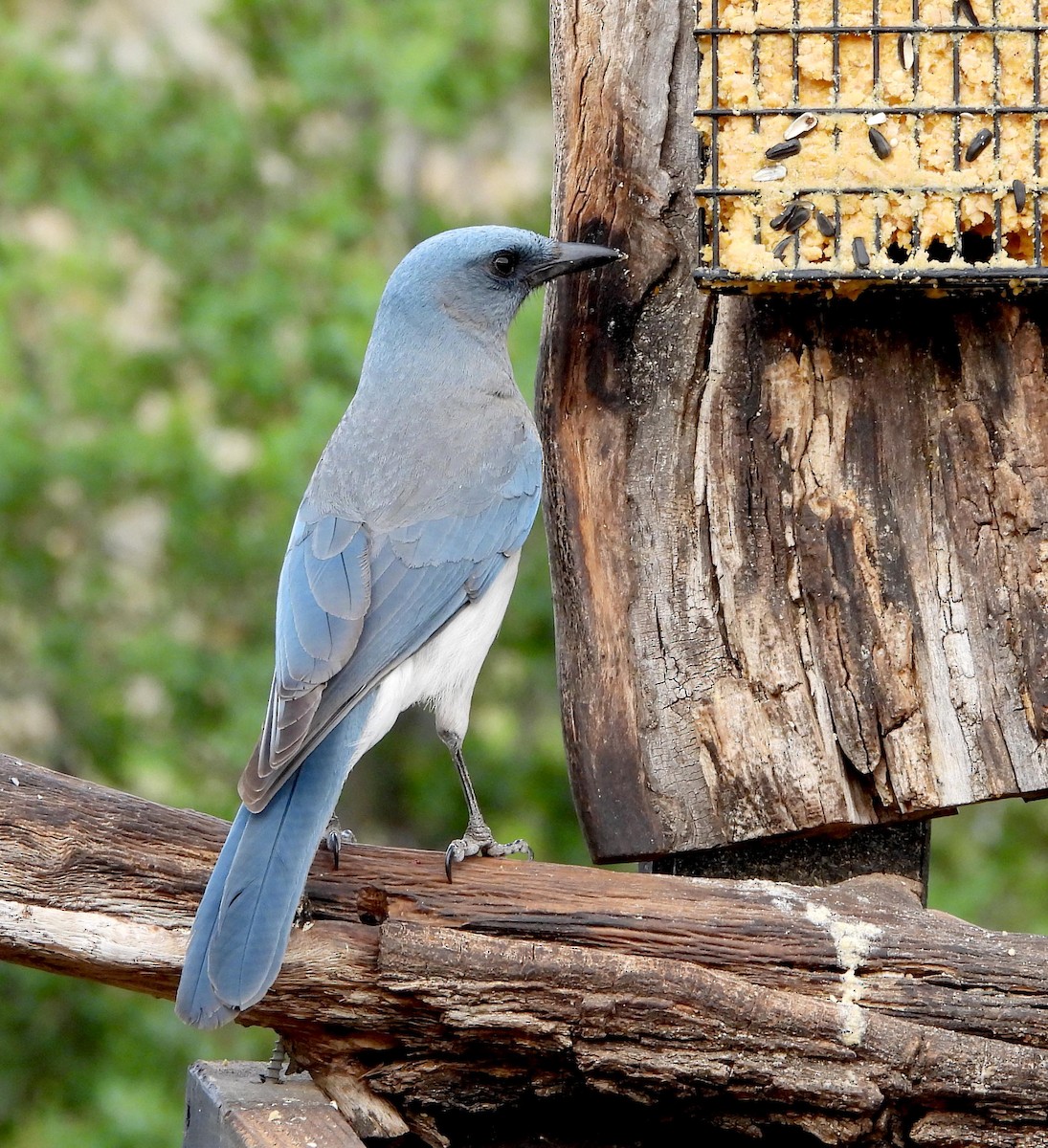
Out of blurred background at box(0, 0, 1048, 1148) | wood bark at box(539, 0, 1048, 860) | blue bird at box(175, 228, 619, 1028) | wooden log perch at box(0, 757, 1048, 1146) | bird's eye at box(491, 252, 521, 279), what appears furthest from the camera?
blurred background at box(0, 0, 1048, 1148)

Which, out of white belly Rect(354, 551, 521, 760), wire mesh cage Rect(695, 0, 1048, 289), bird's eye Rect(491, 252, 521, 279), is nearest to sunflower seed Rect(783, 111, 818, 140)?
wire mesh cage Rect(695, 0, 1048, 289)

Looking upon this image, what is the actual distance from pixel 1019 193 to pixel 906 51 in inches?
14.6

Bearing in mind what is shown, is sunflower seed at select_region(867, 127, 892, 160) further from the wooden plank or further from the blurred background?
the blurred background

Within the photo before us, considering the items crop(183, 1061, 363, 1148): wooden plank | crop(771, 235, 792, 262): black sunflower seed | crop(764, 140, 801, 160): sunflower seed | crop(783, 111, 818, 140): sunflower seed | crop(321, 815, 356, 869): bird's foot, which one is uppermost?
crop(783, 111, 818, 140): sunflower seed

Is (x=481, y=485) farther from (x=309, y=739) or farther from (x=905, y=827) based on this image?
(x=905, y=827)

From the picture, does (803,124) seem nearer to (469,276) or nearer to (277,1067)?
(469,276)

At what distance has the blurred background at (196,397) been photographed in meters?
6.46

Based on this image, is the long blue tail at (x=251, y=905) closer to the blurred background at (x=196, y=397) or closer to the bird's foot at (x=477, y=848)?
the bird's foot at (x=477, y=848)

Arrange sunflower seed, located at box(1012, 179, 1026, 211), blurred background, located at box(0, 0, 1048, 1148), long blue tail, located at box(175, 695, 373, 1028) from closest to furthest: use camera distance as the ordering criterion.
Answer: long blue tail, located at box(175, 695, 373, 1028) → sunflower seed, located at box(1012, 179, 1026, 211) → blurred background, located at box(0, 0, 1048, 1148)

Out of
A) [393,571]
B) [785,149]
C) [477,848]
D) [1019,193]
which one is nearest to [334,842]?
[477,848]

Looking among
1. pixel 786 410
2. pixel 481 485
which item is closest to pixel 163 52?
pixel 481 485

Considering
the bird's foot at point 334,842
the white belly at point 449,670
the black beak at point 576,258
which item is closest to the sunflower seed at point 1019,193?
the black beak at point 576,258

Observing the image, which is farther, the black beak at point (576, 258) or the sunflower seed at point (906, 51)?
the black beak at point (576, 258)

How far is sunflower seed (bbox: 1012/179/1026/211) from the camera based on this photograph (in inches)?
132
